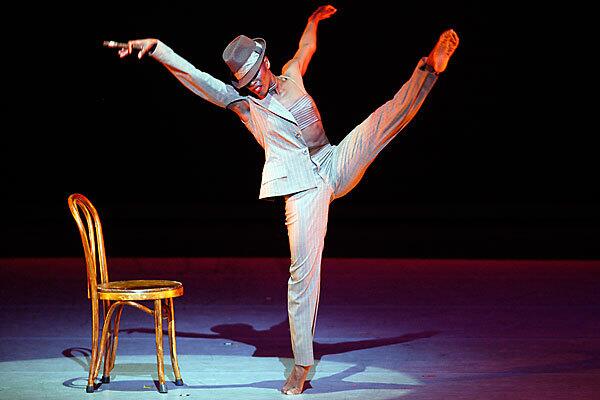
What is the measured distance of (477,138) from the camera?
→ 37.4ft

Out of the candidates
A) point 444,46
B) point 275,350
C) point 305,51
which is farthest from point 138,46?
point 275,350

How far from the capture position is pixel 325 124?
1112cm

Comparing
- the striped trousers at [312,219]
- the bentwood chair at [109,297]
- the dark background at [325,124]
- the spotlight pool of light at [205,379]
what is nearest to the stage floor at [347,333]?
the spotlight pool of light at [205,379]

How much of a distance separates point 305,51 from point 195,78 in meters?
0.73

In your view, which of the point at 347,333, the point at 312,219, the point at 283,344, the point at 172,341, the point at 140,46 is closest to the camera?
the point at 140,46

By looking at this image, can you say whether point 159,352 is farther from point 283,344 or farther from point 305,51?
point 305,51

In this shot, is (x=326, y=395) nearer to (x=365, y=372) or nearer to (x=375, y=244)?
(x=365, y=372)

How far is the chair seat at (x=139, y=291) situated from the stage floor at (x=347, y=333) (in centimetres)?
40

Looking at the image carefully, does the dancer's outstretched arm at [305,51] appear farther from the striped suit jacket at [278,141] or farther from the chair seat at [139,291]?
the chair seat at [139,291]

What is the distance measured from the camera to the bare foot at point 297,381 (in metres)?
3.83

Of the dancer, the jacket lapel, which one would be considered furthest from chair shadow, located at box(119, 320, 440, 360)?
the jacket lapel

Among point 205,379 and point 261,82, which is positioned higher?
point 261,82

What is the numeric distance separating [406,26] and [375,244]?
2.68 m

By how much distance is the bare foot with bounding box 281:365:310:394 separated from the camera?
3.83 metres
